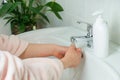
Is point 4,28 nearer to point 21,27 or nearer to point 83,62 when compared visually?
point 21,27

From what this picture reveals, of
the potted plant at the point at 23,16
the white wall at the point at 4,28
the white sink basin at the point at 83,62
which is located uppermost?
the potted plant at the point at 23,16

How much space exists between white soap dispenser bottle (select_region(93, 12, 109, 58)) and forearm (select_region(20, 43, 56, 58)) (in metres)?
0.21

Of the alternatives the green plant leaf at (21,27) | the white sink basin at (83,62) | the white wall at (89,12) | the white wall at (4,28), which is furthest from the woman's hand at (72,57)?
the white wall at (4,28)

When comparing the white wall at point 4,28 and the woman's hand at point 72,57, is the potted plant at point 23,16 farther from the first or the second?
the woman's hand at point 72,57

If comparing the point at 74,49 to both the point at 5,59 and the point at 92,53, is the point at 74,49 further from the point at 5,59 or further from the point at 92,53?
the point at 5,59

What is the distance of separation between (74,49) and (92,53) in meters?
0.08

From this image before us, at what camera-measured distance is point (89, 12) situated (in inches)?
44.2

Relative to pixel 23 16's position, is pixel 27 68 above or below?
below

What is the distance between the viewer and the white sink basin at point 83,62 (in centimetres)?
82

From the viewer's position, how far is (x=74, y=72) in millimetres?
993

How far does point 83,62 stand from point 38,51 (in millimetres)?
214

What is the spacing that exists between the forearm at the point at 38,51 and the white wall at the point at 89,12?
0.28 metres

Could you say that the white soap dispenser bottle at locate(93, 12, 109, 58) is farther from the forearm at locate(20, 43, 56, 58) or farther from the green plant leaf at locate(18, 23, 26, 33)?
the green plant leaf at locate(18, 23, 26, 33)

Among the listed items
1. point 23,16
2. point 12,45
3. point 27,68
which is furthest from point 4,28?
point 27,68
